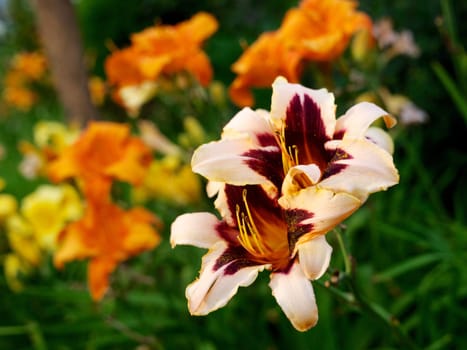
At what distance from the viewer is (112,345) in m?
2.07

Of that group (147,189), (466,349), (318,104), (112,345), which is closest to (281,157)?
(318,104)

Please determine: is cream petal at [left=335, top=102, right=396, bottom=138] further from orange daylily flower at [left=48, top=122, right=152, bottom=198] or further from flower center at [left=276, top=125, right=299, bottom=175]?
orange daylily flower at [left=48, top=122, right=152, bottom=198]

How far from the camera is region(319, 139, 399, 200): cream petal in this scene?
73 centimetres

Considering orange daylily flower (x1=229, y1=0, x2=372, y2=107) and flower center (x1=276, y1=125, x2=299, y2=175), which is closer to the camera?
flower center (x1=276, y1=125, x2=299, y2=175)

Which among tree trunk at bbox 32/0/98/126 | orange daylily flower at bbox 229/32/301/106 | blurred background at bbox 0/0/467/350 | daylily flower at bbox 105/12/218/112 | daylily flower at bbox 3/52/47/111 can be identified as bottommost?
blurred background at bbox 0/0/467/350

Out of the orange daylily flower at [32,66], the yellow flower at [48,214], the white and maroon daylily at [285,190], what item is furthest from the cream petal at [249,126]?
the orange daylily flower at [32,66]

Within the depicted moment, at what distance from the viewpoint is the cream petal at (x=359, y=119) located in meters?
0.81

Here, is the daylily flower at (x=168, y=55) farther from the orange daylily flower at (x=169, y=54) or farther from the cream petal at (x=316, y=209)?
the cream petal at (x=316, y=209)

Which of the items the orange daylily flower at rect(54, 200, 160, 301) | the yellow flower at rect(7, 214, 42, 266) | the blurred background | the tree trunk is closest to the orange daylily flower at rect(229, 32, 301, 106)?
the blurred background

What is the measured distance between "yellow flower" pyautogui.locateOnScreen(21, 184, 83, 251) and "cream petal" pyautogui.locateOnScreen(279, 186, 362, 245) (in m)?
1.36

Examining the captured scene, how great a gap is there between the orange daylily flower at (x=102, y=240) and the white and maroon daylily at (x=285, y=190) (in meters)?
0.72

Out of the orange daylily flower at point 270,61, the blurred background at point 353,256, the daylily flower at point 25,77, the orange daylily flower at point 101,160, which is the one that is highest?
the daylily flower at point 25,77

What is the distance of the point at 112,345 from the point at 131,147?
745mm

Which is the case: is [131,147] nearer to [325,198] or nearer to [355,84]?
[355,84]
